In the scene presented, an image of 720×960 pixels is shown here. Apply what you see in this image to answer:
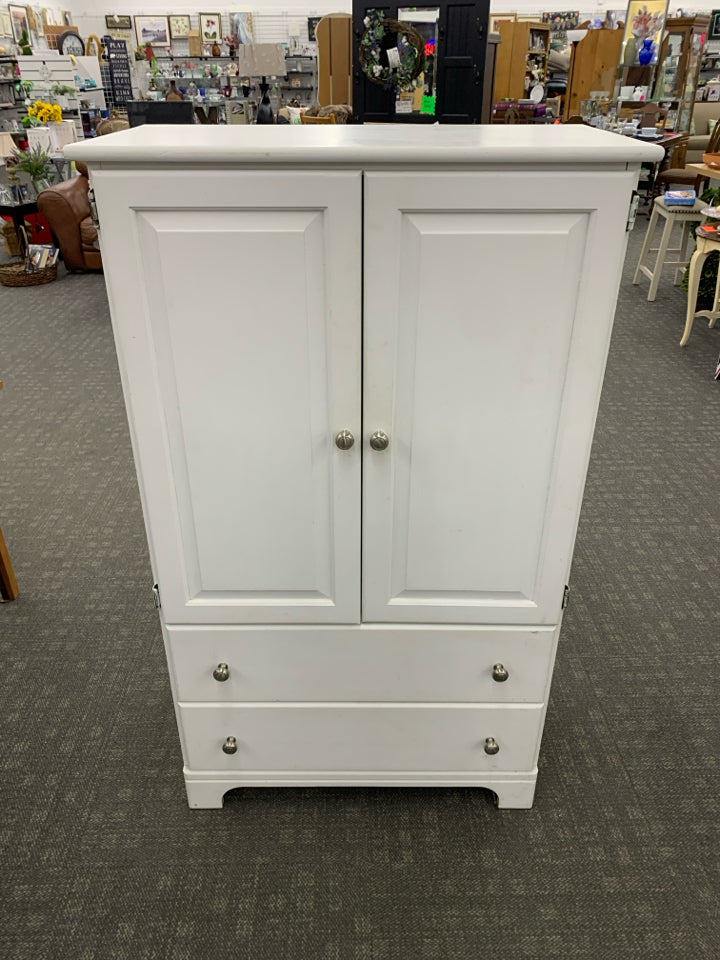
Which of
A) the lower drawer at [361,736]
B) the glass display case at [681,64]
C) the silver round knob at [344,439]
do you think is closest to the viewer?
the silver round knob at [344,439]

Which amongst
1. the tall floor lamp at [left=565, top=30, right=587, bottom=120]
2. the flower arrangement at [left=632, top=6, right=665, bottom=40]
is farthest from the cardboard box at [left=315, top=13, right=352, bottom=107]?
the flower arrangement at [left=632, top=6, right=665, bottom=40]

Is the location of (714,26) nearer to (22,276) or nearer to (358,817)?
(22,276)

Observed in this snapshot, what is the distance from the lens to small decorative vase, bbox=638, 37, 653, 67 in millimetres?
9406

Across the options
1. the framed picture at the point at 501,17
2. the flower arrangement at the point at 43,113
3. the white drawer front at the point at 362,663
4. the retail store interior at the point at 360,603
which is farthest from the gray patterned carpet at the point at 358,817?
the framed picture at the point at 501,17

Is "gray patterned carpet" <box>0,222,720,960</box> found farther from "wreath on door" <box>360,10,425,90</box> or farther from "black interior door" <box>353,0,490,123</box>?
"wreath on door" <box>360,10,425,90</box>

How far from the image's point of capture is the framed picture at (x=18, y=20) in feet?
31.4

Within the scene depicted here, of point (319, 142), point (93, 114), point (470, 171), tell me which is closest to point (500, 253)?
point (470, 171)

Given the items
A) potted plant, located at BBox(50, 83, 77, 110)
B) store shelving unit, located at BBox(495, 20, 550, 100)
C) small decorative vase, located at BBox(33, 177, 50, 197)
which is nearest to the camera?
small decorative vase, located at BBox(33, 177, 50, 197)

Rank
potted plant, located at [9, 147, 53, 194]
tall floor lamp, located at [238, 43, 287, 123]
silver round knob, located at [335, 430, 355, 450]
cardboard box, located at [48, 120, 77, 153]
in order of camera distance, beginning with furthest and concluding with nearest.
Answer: tall floor lamp, located at [238, 43, 287, 123]
cardboard box, located at [48, 120, 77, 153]
potted plant, located at [9, 147, 53, 194]
silver round knob, located at [335, 430, 355, 450]

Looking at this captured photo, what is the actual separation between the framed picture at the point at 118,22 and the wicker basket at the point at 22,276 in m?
7.35

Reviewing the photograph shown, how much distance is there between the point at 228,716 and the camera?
1.68 meters

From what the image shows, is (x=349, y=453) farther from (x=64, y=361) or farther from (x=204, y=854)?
(x=64, y=361)

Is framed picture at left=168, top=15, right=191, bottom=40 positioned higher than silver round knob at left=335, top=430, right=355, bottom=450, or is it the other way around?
framed picture at left=168, top=15, right=191, bottom=40

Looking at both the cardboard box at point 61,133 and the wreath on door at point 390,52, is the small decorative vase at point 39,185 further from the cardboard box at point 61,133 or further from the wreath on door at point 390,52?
the wreath on door at point 390,52
